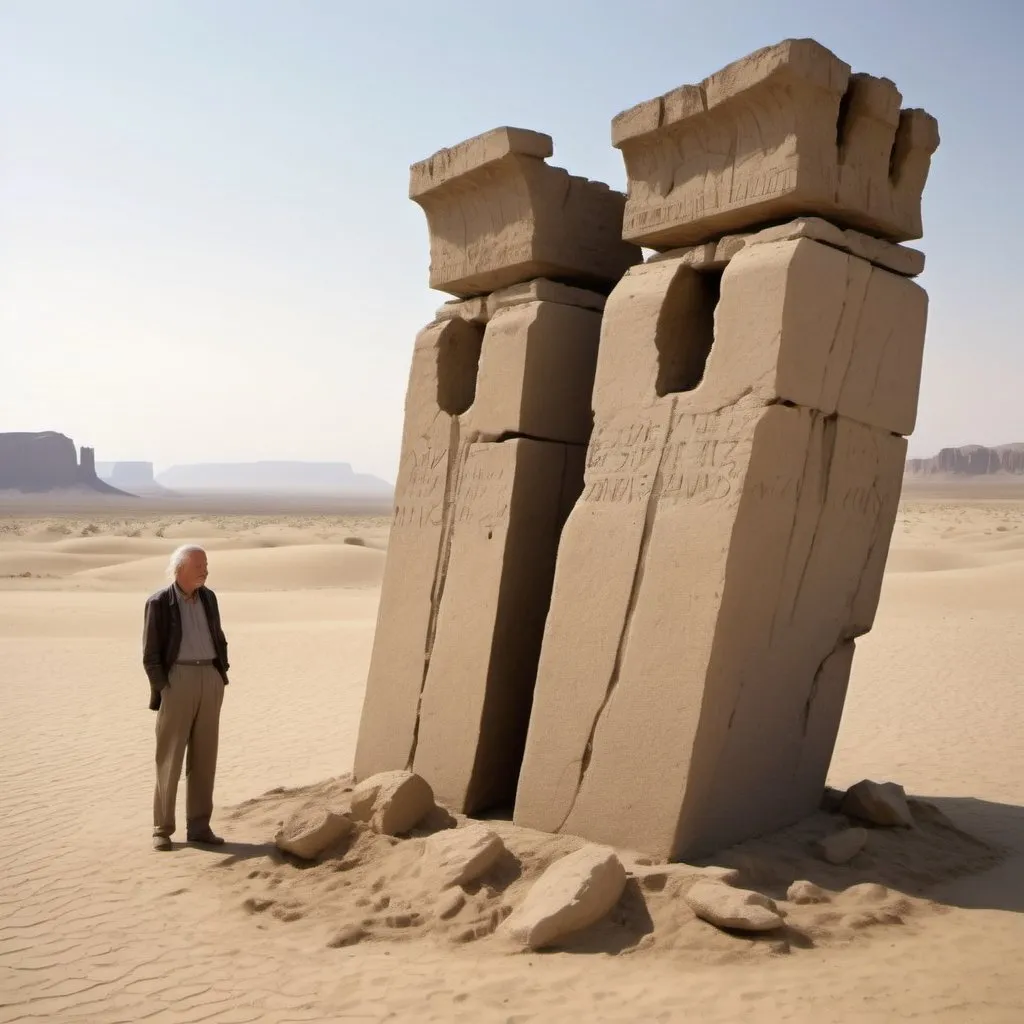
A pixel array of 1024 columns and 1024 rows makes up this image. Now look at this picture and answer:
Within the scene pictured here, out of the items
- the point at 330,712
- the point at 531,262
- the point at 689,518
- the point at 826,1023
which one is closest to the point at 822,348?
the point at 689,518

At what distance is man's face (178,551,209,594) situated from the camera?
19.5 ft

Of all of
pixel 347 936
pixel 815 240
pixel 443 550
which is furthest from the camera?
pixel 443 550

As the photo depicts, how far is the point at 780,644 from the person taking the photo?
17.8 feet

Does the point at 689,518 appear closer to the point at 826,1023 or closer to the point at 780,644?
the point at 780,644

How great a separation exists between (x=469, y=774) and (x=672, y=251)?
323cm

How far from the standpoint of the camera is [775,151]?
17.2 feet

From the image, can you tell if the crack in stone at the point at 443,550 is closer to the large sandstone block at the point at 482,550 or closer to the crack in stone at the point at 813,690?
the large sandstone block at the point at 482,550

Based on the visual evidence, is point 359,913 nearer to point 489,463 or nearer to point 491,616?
point 491,616

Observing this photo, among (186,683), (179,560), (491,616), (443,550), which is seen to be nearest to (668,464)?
(491,616)

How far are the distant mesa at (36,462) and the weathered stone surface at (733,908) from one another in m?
122

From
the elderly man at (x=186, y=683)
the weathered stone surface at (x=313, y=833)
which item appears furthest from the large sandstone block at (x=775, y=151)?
the weathered stone surface at (x=313, y=833)

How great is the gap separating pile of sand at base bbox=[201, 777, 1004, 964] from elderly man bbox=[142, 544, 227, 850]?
0.52 meters

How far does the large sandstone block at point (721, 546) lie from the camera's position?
5059 mm

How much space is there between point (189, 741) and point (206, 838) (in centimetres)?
56
